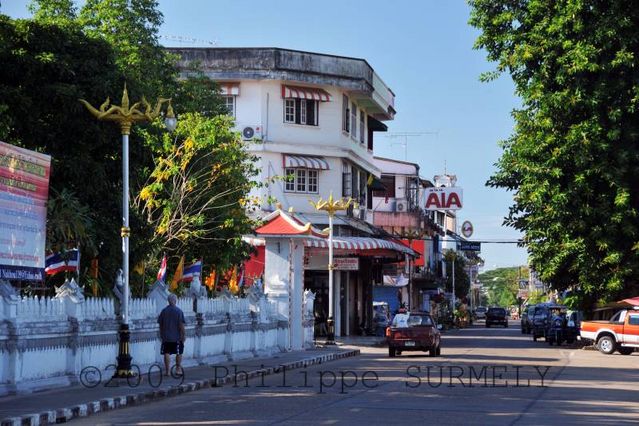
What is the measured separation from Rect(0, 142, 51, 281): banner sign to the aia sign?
55147 millimetres

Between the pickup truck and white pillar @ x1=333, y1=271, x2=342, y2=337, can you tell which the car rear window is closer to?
the pickup truck

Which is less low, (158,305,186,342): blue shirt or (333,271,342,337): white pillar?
(333,271,342,337): white pillar

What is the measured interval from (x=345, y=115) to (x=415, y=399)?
126 feet

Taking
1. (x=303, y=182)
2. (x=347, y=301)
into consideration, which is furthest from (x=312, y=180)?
(x=347, y=301)

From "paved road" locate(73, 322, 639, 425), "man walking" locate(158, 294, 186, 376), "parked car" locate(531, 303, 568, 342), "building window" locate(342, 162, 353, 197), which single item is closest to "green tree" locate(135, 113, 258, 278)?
"paved road" locate(73, 322, 639, 425)

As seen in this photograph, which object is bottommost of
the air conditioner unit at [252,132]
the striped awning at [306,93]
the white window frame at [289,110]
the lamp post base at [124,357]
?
the lamp post base at [124,357]

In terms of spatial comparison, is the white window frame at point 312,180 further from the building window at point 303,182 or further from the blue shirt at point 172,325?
the blue shirt at point 172,325

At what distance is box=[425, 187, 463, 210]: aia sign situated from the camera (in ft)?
256

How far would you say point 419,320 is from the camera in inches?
1538

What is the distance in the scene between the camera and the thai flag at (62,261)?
27.8 meters

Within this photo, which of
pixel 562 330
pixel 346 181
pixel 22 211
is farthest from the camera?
pixel 346 181

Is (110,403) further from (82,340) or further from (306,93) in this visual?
(306,93)

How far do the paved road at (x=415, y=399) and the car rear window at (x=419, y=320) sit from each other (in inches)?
268

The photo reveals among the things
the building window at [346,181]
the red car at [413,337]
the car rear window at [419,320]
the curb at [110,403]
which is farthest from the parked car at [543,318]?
the curb at [110,403]
